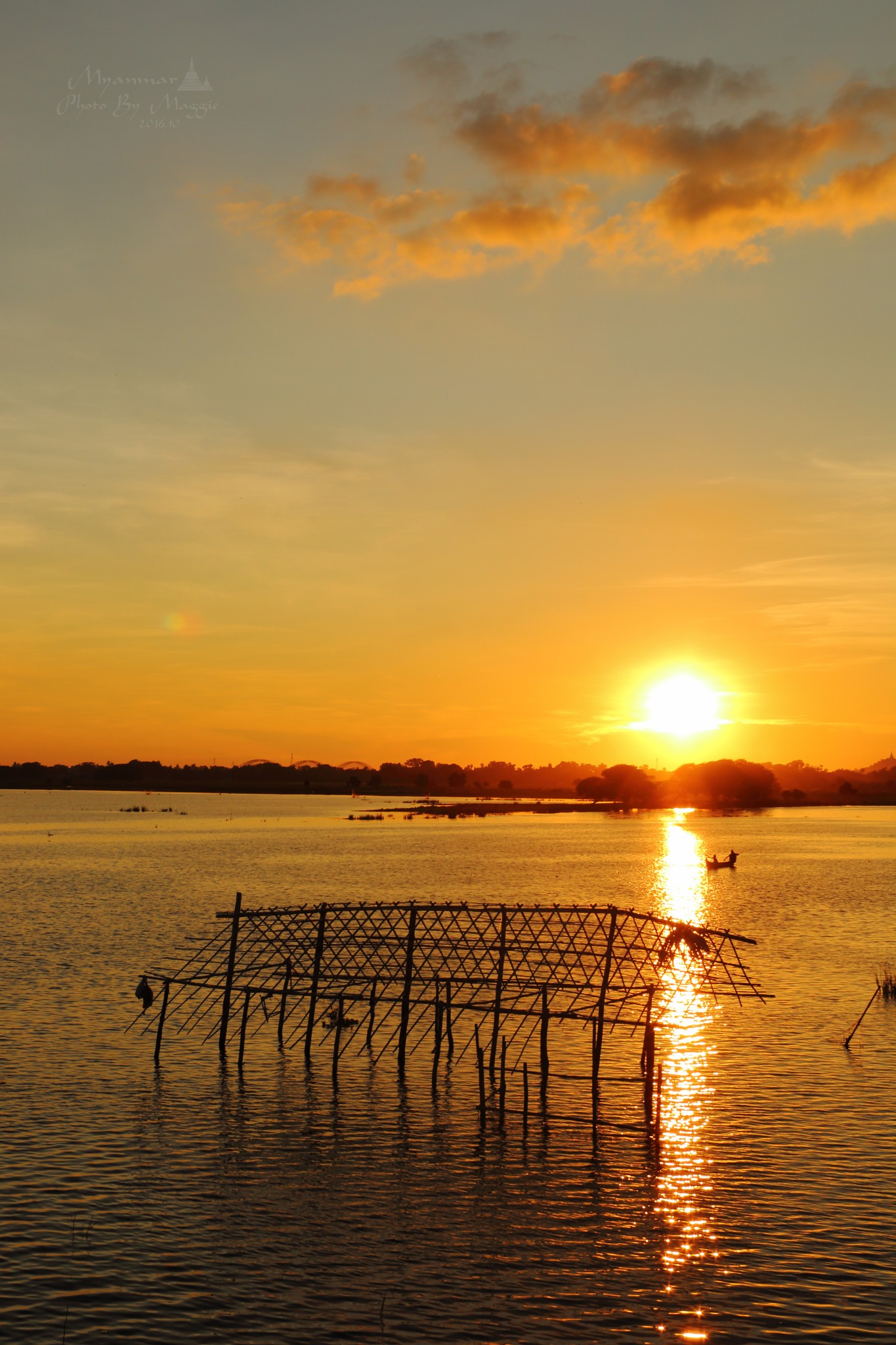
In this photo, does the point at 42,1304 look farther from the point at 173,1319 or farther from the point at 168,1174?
the point at 168,1174

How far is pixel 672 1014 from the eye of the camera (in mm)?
44969

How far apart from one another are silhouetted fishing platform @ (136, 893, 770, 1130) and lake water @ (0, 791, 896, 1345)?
3.91 feet

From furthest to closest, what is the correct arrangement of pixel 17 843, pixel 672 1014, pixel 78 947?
pixel 17 843, pixel 78 947, pixel 672 1014

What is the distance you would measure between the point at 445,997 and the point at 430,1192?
18.0 m

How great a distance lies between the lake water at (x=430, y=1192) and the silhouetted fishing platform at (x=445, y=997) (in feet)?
3.91

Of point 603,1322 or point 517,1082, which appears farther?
point 517,1082

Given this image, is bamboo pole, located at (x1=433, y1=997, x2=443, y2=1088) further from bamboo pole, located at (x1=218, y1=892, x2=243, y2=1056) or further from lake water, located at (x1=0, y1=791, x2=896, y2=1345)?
bamboo pole, located at (x1=218, y1=892, x2=243, y2=1056)

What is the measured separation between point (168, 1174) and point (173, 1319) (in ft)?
22.6

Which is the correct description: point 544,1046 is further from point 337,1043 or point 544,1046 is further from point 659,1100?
point 337,1043

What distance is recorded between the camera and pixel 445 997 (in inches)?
1695

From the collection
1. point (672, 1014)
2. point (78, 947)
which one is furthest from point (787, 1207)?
point (78, 947)

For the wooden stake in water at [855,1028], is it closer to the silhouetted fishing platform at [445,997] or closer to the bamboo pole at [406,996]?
the silhouetted fishing platform at [445,997]

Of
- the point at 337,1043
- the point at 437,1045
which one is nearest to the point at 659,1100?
the point at 437,1045

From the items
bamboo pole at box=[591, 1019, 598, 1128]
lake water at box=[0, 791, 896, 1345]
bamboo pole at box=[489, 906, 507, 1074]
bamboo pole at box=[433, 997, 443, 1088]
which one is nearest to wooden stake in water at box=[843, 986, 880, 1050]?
lake water at box=[0, 791, 896, 1345]
